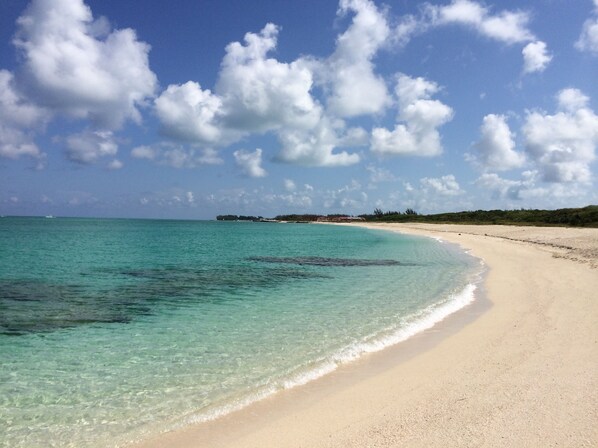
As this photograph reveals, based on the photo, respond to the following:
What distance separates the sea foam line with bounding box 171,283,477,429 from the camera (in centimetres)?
641

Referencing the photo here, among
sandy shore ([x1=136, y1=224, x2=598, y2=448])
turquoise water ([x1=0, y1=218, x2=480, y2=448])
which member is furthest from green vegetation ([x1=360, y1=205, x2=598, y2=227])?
sandy shore ([x1=136, y1=224, x2=598, y2=448])

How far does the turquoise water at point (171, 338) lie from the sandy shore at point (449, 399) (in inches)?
25.5

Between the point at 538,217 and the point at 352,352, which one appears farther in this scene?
the point at 538,217

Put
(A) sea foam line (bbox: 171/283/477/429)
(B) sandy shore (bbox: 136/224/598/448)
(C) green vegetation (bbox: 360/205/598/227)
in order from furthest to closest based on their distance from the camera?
(C) green vegetation (bbox: 360/205/598/227) → (A) sea foam line (bbox: 171/283/477/429) → (B) sandy shore (bbox: 136/224/598/448)

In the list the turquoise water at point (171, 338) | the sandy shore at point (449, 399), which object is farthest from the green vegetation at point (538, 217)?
the sandy shore at point (449, 399)

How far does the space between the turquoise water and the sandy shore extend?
647 millimetres

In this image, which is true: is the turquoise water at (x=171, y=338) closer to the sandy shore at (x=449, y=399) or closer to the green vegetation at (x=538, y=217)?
the sandy shore at (x=449, y=399)

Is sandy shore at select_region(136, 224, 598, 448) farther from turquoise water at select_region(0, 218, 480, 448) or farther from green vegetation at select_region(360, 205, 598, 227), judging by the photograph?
green vegetation at select_region(360, 205, 598, 227)

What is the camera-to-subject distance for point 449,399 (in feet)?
20.7

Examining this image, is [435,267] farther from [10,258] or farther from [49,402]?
[10,258]

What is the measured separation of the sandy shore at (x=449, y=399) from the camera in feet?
17.2

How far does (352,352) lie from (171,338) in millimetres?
4493

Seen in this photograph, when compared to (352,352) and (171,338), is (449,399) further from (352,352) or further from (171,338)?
(171,338)

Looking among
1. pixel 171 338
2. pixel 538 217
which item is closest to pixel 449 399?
pixel 171 338
